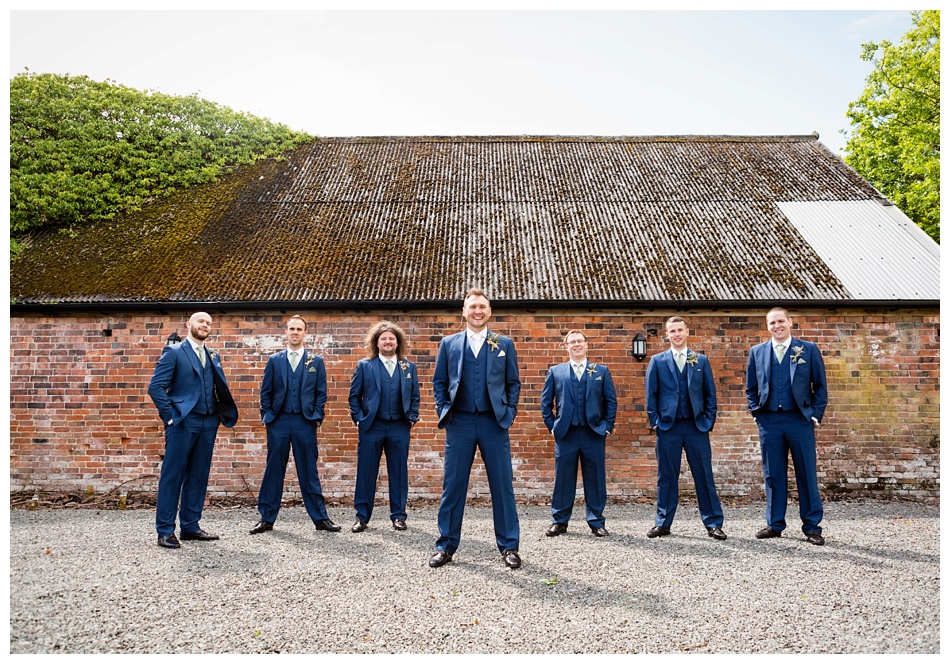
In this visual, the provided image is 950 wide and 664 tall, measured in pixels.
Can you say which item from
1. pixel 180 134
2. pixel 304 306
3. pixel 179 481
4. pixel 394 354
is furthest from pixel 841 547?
pixel 180 134

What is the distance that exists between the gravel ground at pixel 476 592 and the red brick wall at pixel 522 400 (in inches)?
62.0

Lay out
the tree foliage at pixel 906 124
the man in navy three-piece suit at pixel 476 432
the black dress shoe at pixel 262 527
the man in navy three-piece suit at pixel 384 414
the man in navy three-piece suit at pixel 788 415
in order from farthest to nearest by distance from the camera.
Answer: the tree foliage at pixel 906 124
the man in navy three-piece suit at pixel 384 414
the black dress shoe at pixel 262 527
the man in navy three-piece suit at pixel 788 415
the man in navy three-piece suit at pixel 476 432

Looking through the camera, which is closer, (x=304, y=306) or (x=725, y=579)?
(x=725, y=579)

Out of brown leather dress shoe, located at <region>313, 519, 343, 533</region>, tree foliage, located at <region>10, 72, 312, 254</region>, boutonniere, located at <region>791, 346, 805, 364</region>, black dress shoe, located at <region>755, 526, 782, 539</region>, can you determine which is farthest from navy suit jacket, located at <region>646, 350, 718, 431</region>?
tree foliage, located at <region>10, 72, 312, 254</region>

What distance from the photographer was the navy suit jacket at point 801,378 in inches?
211

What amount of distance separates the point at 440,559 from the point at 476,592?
2.14ft

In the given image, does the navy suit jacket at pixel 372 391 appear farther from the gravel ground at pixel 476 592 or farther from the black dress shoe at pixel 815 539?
the black dress shoe at pixel 815 539

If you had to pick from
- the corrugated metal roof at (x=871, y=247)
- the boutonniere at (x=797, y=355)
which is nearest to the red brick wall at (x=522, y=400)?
the corrugated metal roof at (x=871, y=247)

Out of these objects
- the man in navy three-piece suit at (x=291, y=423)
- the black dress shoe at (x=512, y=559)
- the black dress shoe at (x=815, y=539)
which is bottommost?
the black dress shoe at (x=815, y=539)

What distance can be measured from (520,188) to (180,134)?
21.8 feet

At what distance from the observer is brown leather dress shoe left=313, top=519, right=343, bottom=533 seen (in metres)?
5.77

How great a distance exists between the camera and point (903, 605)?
3.72 metres

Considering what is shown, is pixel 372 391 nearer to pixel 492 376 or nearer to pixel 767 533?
pixel 492 376

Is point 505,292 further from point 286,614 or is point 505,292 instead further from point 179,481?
point 286,614
